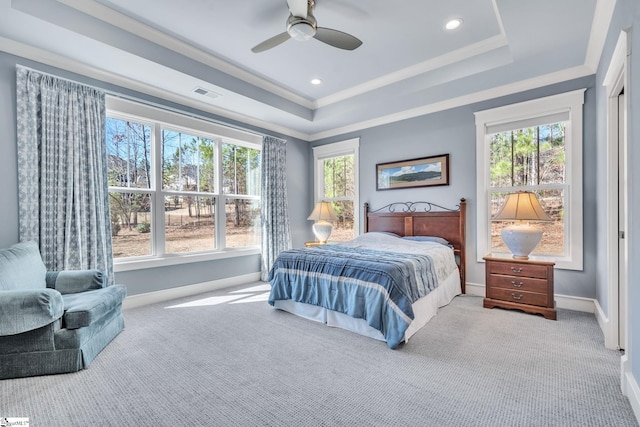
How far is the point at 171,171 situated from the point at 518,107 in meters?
4.60

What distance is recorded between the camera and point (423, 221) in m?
4.46

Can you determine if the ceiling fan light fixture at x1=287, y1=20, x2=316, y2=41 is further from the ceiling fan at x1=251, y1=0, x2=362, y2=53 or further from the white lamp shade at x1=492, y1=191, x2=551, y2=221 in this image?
the white lamp shade at x1=492, y1=191, x2=551, y2=221

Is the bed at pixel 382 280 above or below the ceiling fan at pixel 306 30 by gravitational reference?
below

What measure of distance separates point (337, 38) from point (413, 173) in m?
2.54

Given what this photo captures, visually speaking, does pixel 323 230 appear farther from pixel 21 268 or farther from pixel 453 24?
pixel 21 268

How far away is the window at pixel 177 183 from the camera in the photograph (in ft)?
12.1

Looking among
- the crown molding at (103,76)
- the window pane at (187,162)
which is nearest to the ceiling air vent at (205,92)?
the crown molding at (103,76)

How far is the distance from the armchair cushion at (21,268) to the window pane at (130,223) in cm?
94

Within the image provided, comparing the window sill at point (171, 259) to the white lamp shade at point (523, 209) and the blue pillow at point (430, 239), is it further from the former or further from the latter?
the white lamp shade at point (523, 209)

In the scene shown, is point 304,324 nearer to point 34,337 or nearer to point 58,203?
point 34,337

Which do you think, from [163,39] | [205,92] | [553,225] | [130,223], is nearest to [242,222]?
[130,223]

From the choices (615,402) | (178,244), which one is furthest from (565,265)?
(178,244)

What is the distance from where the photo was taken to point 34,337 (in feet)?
6.80

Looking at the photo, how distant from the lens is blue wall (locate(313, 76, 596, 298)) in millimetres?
3311
